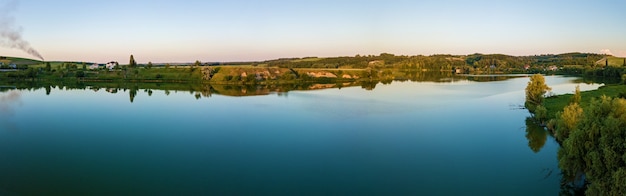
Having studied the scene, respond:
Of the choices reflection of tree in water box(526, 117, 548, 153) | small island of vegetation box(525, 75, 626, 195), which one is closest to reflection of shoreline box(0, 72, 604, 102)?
reflection of tree in water box(526, 117, 548, 153)

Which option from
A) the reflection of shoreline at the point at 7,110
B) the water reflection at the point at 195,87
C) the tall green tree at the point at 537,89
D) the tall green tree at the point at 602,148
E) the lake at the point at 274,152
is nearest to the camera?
the tall green tree at the point at 602,148

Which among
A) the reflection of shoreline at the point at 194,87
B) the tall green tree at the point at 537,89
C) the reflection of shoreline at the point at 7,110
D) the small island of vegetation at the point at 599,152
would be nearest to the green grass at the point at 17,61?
the reflection of shoreline at the point at 194,87

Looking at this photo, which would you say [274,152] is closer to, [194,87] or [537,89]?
[537,89]

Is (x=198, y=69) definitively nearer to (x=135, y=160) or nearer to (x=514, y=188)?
(x=135, y=160)

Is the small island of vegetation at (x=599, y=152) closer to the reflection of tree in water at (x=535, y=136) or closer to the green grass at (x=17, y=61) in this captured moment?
the reflection of tree in water at (x=535, y=136)

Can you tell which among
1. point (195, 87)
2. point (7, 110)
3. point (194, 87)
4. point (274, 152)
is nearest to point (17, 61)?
point (194, 87)

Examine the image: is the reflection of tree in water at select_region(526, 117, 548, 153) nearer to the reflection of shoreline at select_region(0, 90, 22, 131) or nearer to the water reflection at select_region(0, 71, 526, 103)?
the water reflection at select_region(0, 71, 526, 103)
